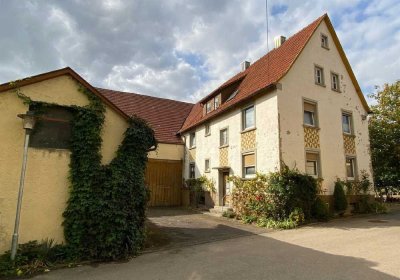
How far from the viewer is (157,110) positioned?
24.6 metres

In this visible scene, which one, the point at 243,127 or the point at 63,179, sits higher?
the point at 243,127

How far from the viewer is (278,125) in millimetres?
13203

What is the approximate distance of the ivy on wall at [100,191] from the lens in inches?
289

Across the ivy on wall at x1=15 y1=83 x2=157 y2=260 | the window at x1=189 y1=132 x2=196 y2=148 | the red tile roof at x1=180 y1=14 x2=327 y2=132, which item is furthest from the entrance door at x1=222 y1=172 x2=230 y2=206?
the ivy on wall at x1=15 y1=83 x2=157 y2=260

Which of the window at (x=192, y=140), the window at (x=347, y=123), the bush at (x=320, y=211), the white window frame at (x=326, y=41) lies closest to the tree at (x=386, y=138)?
the window at (x=347, y=123)

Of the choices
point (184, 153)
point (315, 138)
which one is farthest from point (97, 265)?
point (184, 153)

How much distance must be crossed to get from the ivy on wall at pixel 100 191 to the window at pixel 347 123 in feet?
43.0

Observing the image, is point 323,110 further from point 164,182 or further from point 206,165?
point 164,182

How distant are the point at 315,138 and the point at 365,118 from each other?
19.0 feet

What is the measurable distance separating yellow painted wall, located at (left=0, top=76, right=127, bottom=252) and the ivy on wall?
0.70ft

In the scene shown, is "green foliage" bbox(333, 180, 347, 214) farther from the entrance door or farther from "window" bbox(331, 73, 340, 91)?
"window" bbox(331, 73, 340, 91)

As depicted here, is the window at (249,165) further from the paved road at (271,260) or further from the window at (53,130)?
the window at (53,130)

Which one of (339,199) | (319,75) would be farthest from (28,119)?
(319,75)

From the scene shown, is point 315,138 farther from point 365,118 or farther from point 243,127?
point 365,118
